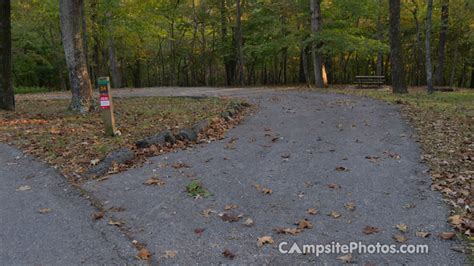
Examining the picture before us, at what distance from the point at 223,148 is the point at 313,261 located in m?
3.92

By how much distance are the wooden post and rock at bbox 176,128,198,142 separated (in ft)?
4.06

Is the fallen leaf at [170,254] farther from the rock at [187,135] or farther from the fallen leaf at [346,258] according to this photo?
the rock at [187,135]

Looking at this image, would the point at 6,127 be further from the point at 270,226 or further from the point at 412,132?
the point at 412,132

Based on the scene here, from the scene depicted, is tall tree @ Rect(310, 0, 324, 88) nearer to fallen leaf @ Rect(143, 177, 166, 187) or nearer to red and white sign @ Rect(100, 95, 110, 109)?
red and white sign @ Rect(100, 95, 110, 109)

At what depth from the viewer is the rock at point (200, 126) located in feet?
25.6

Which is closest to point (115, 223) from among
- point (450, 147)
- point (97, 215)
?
point (97, 215)

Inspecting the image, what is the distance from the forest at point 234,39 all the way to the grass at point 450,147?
8.30 m

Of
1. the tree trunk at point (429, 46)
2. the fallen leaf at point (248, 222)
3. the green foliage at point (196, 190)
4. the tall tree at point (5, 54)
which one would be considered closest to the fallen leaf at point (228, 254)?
the fallen leaf at point (248, 222)

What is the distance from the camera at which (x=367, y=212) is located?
13.2ft

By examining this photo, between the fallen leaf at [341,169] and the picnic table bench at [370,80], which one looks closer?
the fallen leaf at [341,169]

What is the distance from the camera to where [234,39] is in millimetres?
27656

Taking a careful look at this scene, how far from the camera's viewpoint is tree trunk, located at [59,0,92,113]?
373 inches

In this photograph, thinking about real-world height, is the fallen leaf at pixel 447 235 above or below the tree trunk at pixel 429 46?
below

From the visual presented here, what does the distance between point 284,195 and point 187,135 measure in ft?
10.7
